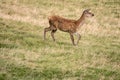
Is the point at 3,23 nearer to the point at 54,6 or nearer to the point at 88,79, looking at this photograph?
the point at 88,79

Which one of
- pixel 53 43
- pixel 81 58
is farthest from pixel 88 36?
pixel 81 58

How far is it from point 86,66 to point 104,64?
3.81 ft

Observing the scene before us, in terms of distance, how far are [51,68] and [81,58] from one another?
2448 millimetres

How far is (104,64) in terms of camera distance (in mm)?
15930

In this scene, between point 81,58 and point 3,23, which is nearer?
point 81,58

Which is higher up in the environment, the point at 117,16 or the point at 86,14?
the point at 86,14

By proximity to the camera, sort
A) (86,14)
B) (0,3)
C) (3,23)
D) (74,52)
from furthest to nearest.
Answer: (0,3)
(3,23)
(86,14)
(74,52)

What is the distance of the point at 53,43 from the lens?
19188 mm

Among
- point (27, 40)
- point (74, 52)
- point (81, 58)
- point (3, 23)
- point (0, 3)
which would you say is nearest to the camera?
point (81, 58)

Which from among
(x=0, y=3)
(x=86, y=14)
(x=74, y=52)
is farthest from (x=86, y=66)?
(x=0, y=3)

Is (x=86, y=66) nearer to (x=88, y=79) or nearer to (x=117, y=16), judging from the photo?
(x=88, y=79)

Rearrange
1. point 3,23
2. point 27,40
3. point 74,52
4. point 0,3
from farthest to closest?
1. point 0,3
2. point 3,23
3. point 27,40
4. point 74,52

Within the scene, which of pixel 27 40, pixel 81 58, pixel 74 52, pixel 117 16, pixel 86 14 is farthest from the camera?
pixel 117 16

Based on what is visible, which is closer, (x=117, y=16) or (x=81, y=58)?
(x=81, y=58)
